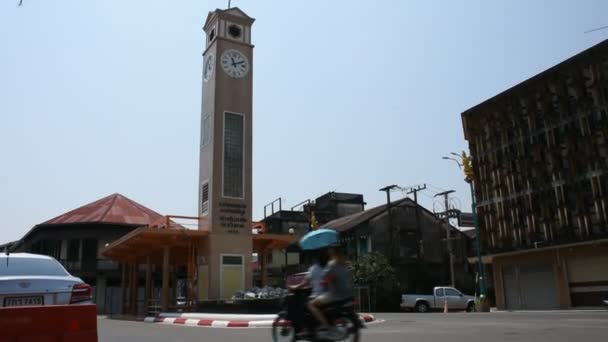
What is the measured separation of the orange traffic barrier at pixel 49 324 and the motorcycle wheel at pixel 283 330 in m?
3.07

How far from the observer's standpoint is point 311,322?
7969 mm

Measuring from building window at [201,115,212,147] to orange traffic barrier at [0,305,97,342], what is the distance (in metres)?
21.3

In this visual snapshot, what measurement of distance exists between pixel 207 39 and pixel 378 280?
21074 millimetres

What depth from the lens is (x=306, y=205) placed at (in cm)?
6166

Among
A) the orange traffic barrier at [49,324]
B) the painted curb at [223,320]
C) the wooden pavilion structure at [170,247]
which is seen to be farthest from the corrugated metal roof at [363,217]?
the orange traffic barrier at [49,324]

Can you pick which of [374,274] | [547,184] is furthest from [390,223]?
[547,184]

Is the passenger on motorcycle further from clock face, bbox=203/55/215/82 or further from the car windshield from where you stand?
clock face, bbox=203/55/215/82

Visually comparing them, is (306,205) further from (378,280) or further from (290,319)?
(290,319)

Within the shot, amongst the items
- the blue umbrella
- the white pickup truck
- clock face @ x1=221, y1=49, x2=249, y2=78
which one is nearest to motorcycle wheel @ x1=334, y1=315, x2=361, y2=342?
the blue umbrella

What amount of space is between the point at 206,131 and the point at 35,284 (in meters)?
20.9

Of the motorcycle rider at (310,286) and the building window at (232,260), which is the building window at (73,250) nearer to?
the building window at (232,260)

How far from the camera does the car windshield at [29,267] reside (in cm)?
712

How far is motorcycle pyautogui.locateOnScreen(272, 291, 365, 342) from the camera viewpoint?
767cm

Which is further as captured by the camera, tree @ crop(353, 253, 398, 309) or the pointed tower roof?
tree @ crop(353, 253, 398, 309)
